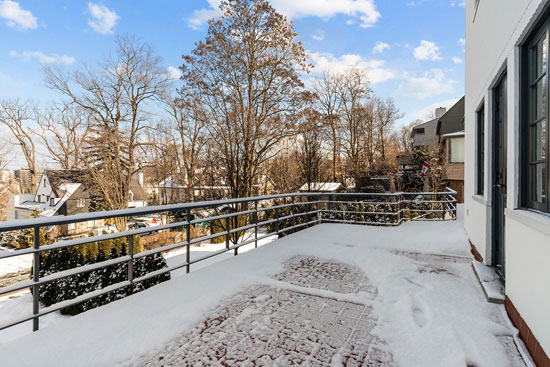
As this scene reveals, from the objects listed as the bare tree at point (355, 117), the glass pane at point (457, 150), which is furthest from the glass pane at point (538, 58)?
the bare tree at point (355, 117)

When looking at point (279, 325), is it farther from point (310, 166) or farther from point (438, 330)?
point (310, 166)

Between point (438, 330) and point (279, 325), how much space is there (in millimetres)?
1228

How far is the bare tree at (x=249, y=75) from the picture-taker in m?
13.7

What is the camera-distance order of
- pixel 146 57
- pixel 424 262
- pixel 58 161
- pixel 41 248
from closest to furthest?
pixel 41 248 → pixel 424 262 → pixel 146 57 → pixel 58 161

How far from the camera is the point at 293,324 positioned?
237cm

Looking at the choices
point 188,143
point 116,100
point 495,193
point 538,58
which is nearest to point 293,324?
point 538,58

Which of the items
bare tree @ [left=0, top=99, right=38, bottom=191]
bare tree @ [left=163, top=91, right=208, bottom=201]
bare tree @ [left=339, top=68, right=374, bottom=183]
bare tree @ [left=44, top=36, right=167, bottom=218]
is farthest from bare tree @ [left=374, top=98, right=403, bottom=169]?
bare tree @ [left=0, top=99, right=38, bottom=191]

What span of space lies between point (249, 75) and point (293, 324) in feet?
43.8

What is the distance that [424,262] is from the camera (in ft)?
13.7

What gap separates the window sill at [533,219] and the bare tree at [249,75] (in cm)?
1125

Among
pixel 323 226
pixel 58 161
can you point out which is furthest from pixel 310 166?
pixel 58 161

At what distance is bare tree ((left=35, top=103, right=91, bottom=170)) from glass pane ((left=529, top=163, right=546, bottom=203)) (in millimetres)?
26461

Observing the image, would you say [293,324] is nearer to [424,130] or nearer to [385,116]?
[385,116]

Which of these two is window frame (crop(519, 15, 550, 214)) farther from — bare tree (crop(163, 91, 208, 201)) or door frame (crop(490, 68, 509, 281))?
bare tree (crop(163, 91, 208, 201))
